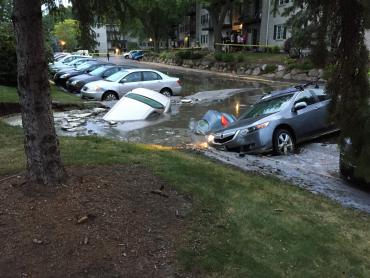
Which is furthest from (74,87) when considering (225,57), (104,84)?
(225,57)

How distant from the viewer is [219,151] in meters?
10.9

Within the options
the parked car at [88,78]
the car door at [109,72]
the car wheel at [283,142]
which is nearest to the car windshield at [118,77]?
the parked car at [88,78]

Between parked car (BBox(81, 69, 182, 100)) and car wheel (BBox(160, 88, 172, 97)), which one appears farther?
car wheel (BBox(160, 88, 172, 97))

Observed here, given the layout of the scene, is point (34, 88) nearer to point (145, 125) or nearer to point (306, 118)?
point (306, 118)

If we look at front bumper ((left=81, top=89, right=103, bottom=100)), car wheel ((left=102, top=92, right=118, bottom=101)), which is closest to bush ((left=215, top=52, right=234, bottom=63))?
car wheel ((left=102, top=92, right=118, bottom=101))

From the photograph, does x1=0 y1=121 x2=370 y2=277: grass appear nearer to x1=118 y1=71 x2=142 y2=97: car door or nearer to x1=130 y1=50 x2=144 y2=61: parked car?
x1=118 y1=71 x2=142 y2=97: car door

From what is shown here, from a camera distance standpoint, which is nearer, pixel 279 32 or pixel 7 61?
pixel 7 61

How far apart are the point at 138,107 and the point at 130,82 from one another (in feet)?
16.7

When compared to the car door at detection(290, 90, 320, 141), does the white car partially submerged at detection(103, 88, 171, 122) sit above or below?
below

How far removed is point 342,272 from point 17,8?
397cm

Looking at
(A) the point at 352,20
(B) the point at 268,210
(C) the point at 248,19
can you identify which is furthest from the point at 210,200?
(C) the point at 248,19

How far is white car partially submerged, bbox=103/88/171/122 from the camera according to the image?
15.4 meters

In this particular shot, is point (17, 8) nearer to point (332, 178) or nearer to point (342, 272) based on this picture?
point (342, 272)

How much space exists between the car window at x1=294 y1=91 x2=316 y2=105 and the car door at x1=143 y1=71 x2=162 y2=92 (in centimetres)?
1038
